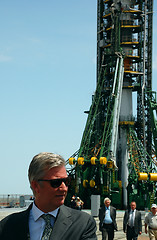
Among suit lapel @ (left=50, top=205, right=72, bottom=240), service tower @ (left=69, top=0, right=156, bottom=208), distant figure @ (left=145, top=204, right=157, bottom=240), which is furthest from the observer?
service tower @ (left=69, top=0, right=156, bottom=208)

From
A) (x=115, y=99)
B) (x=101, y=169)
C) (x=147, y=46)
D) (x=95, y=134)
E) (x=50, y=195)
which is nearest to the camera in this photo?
(x=50, y=195)

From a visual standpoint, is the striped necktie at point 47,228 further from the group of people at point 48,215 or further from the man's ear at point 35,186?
the man's ear at point 35,186

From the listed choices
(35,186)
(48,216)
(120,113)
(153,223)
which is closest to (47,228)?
(48,216)

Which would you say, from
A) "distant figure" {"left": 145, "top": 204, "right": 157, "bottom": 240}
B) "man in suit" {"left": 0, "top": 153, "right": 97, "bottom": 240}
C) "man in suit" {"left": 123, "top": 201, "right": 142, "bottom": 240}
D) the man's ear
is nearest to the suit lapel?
"man in suit" {"left": 0, "top": 153, "right": 97, "bottom": 240}

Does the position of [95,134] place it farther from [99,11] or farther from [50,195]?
[50,195]

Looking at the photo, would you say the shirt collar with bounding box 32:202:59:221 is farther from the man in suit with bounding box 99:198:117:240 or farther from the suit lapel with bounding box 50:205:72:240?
the man in suit with bounding box 99:198:117:240

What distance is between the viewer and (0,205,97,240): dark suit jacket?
3.70 meters

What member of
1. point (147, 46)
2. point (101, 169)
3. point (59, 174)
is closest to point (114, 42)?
point (147, 46)

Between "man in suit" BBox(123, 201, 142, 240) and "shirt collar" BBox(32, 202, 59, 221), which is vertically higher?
"shirt collar" BBox(32, 202, 59, 221)

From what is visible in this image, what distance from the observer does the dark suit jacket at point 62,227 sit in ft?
12.1

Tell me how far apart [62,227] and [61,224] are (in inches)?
1.2

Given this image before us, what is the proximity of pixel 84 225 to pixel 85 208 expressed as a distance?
4914 centimetres

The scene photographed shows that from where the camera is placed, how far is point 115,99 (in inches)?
2188

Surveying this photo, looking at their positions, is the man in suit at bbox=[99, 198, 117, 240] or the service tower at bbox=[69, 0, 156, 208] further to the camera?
the service tower at bbox=[69, 0, 156, 208]
